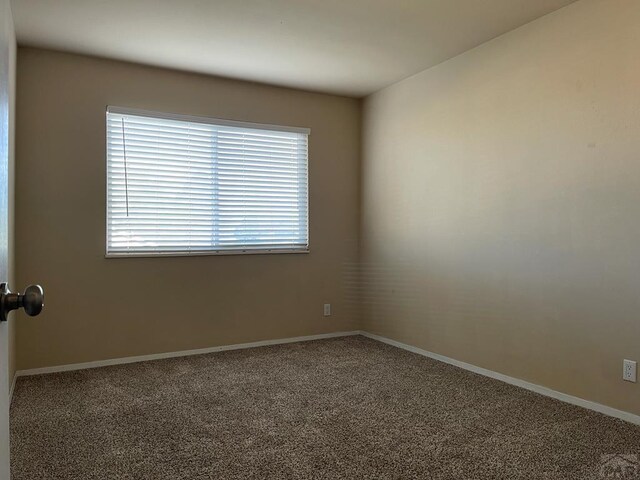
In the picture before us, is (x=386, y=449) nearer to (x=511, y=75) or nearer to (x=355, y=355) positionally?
(x=355, y=355)

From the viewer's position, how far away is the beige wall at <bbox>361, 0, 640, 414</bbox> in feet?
9.08

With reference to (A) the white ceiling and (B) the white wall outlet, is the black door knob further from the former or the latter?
(B) the white wall outlet

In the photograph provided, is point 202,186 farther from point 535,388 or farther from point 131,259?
point 535,388

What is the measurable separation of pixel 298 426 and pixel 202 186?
247 cm

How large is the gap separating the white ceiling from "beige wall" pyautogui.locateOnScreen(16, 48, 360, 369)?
0.25 m

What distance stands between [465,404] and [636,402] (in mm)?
935

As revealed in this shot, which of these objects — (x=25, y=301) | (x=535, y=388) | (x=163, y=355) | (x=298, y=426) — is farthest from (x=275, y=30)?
(x=535, y=388)

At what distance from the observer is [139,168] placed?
4.02 meters

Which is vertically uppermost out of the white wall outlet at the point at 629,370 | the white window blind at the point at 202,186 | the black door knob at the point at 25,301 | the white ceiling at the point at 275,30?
the white ceiling at the point at 275,30

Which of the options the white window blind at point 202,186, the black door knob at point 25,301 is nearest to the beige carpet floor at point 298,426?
the white window blind at point 202,186

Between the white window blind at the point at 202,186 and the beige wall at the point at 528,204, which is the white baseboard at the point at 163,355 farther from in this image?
the white window blind at the point at 202,186

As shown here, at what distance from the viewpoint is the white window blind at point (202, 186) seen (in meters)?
3.98

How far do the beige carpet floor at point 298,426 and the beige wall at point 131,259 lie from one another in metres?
0.42

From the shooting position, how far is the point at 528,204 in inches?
130
